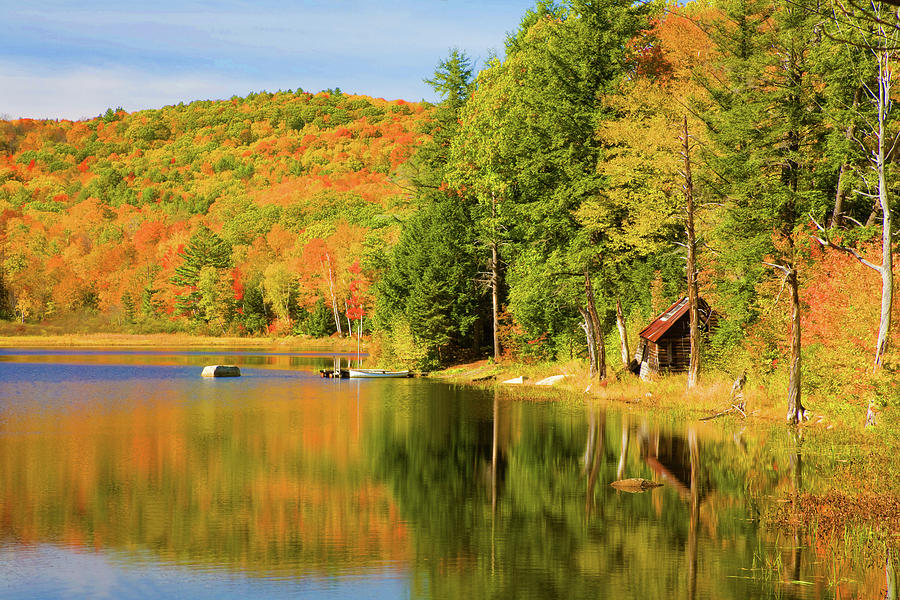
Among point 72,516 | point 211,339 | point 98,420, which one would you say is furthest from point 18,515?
point 211,339

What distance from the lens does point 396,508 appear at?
60.3 feet

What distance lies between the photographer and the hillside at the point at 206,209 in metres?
114

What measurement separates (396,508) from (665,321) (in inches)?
1096

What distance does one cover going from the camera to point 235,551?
14820mm

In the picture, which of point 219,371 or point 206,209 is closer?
point 219,371

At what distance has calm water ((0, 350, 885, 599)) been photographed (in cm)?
1316

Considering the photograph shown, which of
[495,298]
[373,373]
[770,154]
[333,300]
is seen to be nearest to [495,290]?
[495,298]

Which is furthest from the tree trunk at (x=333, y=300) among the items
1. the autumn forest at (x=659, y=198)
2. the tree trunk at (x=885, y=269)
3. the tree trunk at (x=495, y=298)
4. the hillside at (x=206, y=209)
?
the tree trunk at (x=885, y=269)

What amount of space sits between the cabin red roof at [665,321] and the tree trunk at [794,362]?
40.7 ft

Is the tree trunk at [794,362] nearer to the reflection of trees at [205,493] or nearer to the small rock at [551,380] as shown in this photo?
the reflection of trees at [205,493]

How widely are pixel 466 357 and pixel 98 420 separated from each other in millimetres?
31040

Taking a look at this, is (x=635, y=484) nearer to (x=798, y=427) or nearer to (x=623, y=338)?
(x=798, y=427)

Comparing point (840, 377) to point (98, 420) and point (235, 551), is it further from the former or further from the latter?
point (98, 420)

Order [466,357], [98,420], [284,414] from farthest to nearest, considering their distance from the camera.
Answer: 1. [466,357]
2. [284,414]
3. [98,420]
